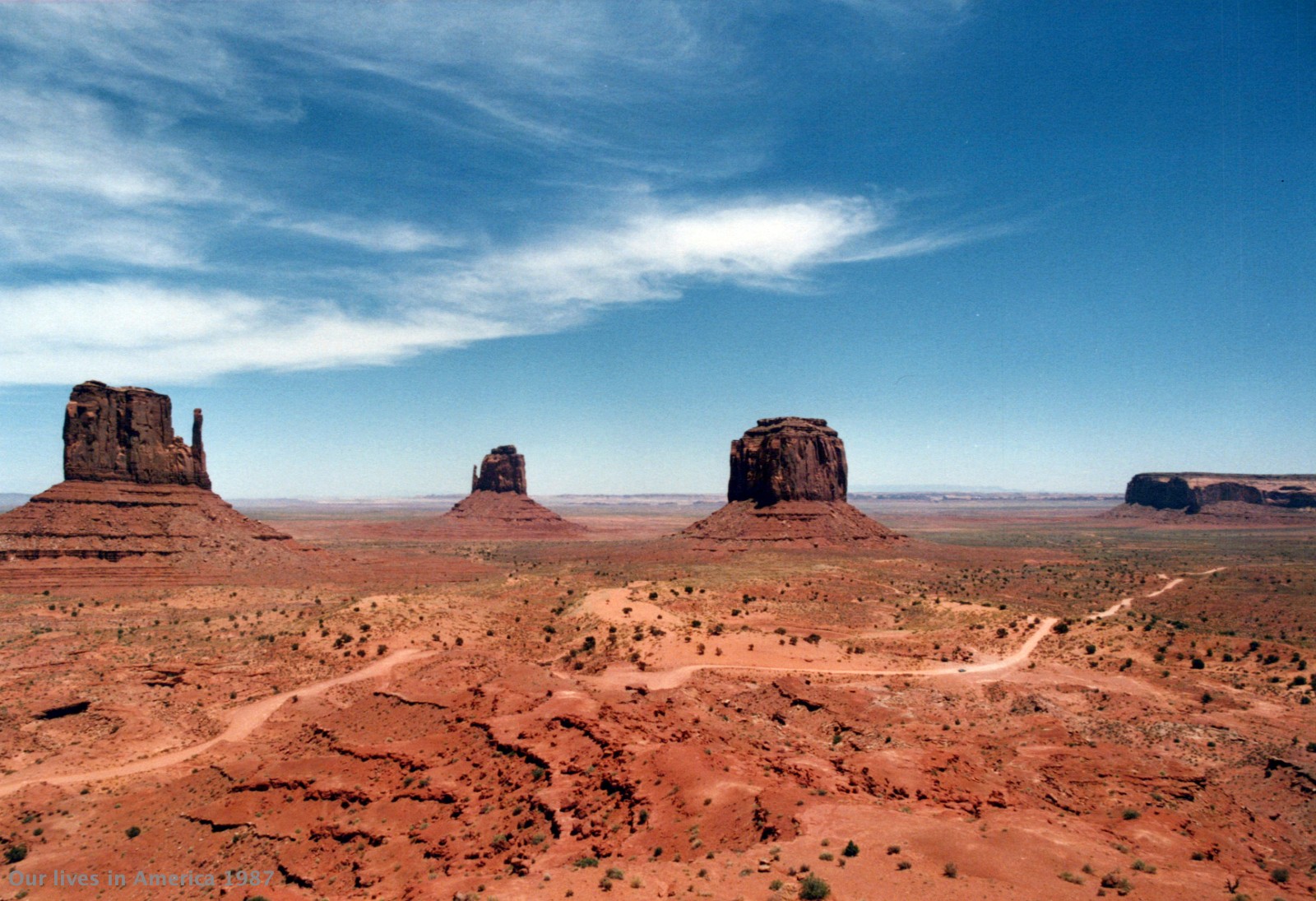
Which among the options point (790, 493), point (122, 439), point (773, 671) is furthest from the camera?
point (790, 493)

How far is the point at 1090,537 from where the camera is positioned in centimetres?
14838

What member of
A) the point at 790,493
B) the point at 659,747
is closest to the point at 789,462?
the point at 790,493

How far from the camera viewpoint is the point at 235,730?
3316 centimetres

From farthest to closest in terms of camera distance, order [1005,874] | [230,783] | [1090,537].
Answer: [1090,537]
[230,783]
[1005,874]

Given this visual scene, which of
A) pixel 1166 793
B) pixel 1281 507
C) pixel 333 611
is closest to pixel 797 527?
pixel 333 611

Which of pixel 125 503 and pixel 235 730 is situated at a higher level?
pixel 125 503

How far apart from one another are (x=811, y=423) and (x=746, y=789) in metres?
96.1

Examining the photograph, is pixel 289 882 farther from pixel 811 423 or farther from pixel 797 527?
pixel 811 423

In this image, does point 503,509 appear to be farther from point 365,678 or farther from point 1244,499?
point 1244,499

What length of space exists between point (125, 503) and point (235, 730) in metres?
59.1

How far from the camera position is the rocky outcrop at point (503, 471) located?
6959 inches

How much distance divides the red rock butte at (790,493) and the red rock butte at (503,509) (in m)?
61.9

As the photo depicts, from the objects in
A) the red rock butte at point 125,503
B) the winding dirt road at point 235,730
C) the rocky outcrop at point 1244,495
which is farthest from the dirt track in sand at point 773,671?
the rocky outcrop at point 1244,495

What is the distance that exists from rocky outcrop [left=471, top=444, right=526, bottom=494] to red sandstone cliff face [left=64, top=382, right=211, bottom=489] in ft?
310
